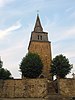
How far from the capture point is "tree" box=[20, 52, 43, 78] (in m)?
51.8

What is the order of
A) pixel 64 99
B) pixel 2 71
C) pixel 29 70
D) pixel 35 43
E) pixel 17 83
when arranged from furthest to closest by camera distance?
pixel 35 43
pixel 2 71
pixel 29 70
pixel 17 83
pixel 64 99

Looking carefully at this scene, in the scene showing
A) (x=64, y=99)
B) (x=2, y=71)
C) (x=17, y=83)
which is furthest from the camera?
(x=2, y=71)

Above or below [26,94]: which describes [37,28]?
above

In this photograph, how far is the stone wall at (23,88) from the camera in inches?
1772

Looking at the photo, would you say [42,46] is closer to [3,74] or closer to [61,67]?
[61,67]

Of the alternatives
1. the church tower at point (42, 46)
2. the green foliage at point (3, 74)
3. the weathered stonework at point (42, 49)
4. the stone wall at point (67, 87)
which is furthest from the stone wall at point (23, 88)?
the weathered stonework at point (42, 49)

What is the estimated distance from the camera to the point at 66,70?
5278cm

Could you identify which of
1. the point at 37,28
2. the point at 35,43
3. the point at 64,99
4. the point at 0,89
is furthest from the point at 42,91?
the point at 37,28

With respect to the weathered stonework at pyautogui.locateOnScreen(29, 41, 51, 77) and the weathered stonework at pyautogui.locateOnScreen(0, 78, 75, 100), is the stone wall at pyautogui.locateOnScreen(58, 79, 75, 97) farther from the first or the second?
the weathered stonework at pyautogui.locateOnScreen(29, 41, 51, 77)

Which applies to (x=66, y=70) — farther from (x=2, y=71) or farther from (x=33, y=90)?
(x=2, y=71)

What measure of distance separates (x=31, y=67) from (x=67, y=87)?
9.88m

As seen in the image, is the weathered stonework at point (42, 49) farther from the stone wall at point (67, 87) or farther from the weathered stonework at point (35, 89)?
the weathered stonework at point (35, 89)

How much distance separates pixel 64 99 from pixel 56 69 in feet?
38.6

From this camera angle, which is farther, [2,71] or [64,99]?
[2,71]
